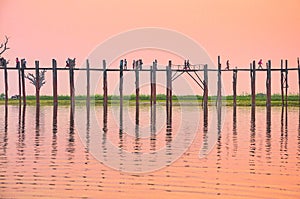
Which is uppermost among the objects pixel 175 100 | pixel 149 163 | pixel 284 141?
pixel 175 100

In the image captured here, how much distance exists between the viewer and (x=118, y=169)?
1598cm

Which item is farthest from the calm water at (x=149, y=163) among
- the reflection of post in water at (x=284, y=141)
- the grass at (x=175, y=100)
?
the grass at (x=175, y=100)

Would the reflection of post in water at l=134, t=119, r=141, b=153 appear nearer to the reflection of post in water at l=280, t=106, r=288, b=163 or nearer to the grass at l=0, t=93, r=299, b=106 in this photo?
the reflection of post in water at l=280, t=106, r=288, b=163

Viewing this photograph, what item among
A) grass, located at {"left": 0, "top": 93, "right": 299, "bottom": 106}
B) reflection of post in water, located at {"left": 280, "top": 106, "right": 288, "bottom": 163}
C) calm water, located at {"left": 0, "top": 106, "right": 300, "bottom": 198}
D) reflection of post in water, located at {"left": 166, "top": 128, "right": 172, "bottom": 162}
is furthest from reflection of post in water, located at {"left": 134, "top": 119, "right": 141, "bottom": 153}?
grass, located at {"left": 0, "top": 93, "right": 299, "bottom": 106}

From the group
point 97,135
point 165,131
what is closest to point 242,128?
point 165,131

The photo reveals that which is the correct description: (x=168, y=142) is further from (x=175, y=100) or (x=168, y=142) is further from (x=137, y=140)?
(x=175, y=100)

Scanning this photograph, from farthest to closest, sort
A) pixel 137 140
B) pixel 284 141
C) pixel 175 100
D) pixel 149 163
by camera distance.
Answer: pixel 175 100
pixel 137 140
pixel 284 141
pixel 149 163

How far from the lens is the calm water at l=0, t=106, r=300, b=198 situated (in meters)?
13.5

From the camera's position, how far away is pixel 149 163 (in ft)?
55.8

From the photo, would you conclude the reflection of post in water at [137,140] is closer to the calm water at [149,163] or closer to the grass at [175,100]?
the calm water at [149,163]

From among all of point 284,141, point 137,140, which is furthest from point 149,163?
point 284,141

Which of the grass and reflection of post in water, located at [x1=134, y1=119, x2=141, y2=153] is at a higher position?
the grass

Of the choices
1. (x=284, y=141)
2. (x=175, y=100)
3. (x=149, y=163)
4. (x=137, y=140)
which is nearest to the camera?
(x=149, y=163)

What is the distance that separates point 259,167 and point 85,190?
464 centimetres
